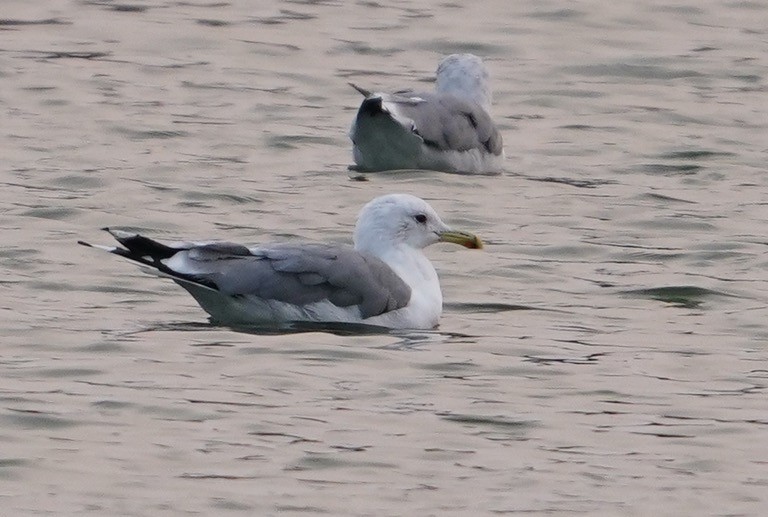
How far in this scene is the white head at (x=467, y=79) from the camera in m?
16.0

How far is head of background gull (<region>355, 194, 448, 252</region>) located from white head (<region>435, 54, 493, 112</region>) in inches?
181

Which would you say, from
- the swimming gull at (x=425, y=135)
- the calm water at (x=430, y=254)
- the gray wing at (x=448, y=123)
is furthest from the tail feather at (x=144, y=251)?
the gray wing at (x=448, y=123)

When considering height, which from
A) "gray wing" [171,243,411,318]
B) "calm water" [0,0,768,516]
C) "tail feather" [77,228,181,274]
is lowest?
"calm water" [0,0,768,516]

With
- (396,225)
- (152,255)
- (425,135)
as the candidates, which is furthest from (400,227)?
(425,135)

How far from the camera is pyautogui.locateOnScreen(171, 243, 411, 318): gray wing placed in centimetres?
1057

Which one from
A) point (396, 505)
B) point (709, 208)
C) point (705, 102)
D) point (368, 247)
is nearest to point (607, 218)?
point (709, 208)

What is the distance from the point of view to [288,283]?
418 inches

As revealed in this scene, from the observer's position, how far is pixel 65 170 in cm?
1473

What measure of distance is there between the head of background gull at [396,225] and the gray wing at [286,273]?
0.46 m

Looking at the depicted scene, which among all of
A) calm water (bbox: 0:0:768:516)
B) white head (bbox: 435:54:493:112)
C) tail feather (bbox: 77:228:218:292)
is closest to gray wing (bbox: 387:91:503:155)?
calm water (bbox: 0:0:768:516)

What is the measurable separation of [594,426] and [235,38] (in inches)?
414

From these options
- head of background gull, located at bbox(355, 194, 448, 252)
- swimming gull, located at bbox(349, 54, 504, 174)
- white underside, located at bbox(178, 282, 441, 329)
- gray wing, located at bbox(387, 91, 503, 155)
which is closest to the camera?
white underside, located at bbox(178, 282, 441, 329)

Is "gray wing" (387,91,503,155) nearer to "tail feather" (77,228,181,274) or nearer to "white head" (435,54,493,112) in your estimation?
"white head" (435,54,493,112)

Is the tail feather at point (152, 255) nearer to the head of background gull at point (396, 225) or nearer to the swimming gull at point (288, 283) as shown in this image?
the swimming gull at point (288, 283)
